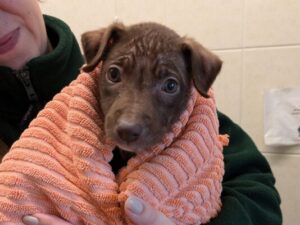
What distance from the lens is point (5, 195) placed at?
3.20 ft

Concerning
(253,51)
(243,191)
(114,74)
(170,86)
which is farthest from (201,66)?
(253,51)

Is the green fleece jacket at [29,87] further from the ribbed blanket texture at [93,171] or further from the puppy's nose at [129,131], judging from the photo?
the puppy's nose at [129,131]

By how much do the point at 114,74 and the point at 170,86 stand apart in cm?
15

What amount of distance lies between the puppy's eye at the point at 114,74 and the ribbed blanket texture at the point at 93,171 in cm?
7

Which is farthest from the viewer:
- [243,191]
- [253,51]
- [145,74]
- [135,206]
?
[253,51]

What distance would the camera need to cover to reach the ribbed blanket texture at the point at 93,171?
977 millimetres

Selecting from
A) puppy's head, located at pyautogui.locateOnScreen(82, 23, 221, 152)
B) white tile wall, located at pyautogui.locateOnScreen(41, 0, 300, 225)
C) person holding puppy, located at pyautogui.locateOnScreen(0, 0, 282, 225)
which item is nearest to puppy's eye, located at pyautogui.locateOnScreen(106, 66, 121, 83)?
puppy's head, located at pyautogui.locateOnScreen(82, 23, 221, 152)

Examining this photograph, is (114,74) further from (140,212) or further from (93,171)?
(140,212)

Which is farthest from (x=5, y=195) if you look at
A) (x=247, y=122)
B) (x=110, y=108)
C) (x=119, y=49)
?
(x=247, y=122)

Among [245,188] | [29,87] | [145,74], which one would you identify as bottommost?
[245,188]

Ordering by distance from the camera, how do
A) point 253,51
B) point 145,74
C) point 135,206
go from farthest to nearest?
point 253,51 → point 145,74 → point 135,206

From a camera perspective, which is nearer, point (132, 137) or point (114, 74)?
point (132, 137)

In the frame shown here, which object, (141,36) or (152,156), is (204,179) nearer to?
(152,156)

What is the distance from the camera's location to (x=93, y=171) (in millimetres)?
991
